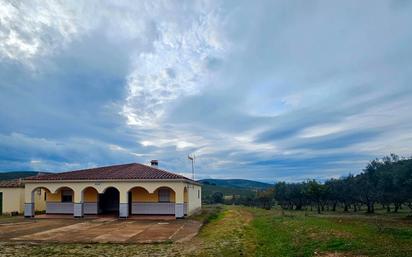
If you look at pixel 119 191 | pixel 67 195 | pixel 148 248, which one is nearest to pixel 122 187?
pixel 119 191

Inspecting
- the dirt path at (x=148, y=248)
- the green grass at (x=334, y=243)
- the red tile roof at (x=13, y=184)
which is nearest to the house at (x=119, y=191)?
the red tile roof at (x=13, y=184)

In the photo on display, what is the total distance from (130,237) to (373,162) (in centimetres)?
3214

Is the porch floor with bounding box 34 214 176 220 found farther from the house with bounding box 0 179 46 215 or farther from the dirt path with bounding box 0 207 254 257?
the dirt path with bounding box 0 207 254 257

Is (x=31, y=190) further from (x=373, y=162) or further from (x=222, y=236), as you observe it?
(x=373, y=162)

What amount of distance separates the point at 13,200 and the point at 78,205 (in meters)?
7.89

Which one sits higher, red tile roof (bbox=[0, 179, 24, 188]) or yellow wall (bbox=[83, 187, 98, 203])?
red tile roof (bbox=[0, 179, 24, 188])

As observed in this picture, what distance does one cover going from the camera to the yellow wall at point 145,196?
27.2m

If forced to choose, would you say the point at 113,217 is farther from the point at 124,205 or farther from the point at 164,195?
the point at 164,195

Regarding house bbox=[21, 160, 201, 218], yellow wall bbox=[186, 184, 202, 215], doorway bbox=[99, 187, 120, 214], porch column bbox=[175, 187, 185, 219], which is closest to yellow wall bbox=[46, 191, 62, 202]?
house bbox=[21, 160, 201, 218]

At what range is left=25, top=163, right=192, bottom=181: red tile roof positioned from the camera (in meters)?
25.4

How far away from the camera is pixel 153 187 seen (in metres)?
24.9

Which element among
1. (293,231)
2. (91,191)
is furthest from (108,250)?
(91,191)

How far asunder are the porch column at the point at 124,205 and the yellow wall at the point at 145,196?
2460 mm

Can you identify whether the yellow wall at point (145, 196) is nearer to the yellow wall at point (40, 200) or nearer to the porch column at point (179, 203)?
the porch column at point (179, 203)
